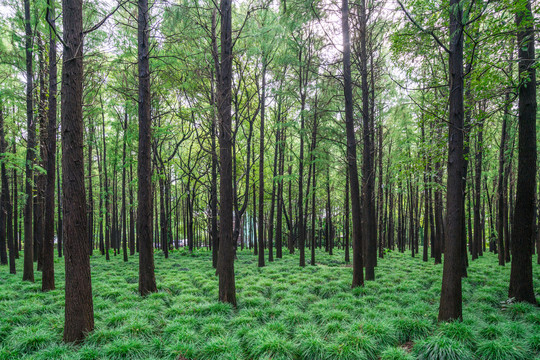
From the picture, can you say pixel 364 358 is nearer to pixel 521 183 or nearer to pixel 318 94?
pixel 521 183

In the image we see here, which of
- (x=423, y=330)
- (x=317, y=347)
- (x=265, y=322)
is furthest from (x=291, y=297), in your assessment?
(x=423, y=330)

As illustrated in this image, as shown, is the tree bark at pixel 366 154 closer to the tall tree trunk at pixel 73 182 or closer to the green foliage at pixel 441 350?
the green foliage at pixel 441 350

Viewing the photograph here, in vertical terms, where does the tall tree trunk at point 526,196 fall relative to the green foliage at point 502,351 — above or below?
above

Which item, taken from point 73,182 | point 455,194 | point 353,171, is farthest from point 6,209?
point 455,194

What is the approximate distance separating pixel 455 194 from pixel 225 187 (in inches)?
175

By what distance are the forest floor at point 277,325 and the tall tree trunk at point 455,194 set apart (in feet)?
1.43

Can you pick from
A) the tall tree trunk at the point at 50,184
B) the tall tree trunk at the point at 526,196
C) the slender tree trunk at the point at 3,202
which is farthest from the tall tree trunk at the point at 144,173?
the tall tree trunk at the point at 526,196

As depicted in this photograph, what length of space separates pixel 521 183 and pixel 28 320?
10828mm

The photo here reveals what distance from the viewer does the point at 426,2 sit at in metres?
5.63

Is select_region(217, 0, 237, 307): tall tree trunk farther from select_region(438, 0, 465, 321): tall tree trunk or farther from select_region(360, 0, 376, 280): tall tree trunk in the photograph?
select_region(360, 0, 376, 280): tall tree trunk

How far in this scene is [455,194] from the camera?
441cm

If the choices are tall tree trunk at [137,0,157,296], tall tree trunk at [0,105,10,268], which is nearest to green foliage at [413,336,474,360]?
tall tree trunk at [137,0,157,296]

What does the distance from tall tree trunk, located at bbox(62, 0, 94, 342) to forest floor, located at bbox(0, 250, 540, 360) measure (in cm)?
55

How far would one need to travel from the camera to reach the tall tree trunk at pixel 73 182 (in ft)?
13.6
